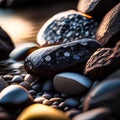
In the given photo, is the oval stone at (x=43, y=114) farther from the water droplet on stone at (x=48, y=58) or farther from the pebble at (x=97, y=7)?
the pebble at (x=97, y=7)

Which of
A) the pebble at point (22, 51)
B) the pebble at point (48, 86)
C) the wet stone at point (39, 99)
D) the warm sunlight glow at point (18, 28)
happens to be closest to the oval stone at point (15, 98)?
the wet stone at point (39, 99)

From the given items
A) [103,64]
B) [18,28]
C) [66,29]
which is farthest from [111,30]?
[18,28]

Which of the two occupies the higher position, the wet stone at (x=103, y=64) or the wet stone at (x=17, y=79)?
the wet stone at (x=103, y=64)

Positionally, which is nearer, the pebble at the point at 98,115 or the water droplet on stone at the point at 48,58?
the pebble at the point at 98,115

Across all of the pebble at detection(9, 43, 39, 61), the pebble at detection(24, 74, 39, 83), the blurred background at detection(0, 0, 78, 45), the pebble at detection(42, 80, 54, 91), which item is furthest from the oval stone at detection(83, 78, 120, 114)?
the blurred background at detection(0, 0, 78, 45)

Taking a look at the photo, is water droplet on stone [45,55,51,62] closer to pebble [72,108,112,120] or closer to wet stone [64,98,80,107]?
wet stone [64,98,80,107]
